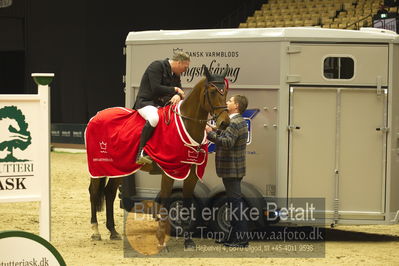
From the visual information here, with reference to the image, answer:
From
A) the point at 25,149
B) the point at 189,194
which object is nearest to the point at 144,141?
the point at 189,194

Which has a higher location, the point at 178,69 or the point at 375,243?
the point at 178,69

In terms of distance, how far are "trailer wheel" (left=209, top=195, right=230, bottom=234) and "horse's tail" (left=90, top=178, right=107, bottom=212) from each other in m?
1.38

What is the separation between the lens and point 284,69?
8.68 m

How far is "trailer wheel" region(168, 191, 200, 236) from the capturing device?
906 centimetres

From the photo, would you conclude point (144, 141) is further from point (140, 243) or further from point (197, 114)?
point (140, 243)

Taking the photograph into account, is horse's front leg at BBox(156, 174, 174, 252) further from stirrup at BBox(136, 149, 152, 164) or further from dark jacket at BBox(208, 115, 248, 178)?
dark jacket at BBox(208, 115, 248, 178)

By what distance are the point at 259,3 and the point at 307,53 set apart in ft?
63.0

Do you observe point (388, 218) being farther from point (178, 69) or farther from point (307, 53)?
point (178, 69)

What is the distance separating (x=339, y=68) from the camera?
8.72 meters

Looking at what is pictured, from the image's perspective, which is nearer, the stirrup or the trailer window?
the stirrup

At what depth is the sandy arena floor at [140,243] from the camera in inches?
307

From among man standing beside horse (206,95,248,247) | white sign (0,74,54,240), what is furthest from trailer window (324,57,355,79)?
white sign (0,74,54,240)

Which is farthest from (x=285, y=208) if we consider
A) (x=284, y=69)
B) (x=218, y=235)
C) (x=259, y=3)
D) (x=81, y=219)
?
(x=259, y=3)

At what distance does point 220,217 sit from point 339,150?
154 centimetres
